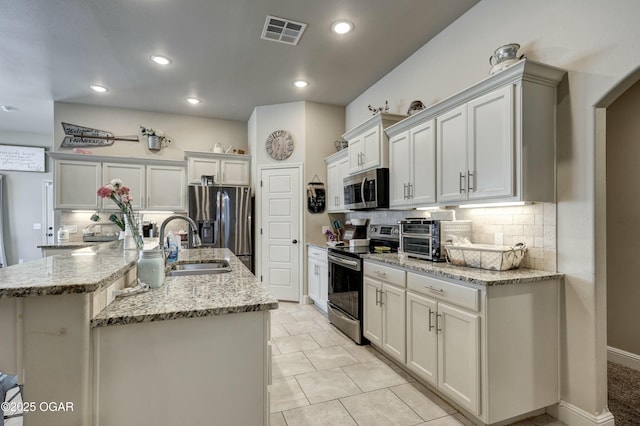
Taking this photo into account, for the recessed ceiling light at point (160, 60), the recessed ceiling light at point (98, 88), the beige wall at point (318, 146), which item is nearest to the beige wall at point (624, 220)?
the beige wall at point (318, 146)

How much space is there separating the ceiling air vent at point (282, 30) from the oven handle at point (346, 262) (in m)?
2.31

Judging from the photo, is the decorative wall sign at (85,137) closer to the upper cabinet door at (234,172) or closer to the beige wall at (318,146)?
the upper cabinet door at (234,172)

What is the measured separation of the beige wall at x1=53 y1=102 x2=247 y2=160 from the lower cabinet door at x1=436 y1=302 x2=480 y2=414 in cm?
476

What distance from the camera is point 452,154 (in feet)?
8.09

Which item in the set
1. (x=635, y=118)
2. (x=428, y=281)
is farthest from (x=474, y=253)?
(x=635, y=118)

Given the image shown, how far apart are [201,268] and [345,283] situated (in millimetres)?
1568

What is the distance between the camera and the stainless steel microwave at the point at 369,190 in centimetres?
333

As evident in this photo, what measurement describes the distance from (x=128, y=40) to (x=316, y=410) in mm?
3716

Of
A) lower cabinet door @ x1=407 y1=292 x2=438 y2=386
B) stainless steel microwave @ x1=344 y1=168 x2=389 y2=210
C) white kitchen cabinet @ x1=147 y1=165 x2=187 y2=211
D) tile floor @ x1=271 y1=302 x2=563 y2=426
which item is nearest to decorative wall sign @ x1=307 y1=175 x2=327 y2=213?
stainless steel microwave @ x1=344 y1=168 x2=389 y2=210

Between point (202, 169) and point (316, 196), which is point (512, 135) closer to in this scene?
point (316, 196)

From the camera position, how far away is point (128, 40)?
3129 mm

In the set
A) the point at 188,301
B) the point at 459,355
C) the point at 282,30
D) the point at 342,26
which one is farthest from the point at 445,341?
the point at 282,30

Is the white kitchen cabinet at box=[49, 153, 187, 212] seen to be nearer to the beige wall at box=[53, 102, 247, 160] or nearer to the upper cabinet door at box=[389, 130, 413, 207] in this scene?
the beige wall at box=[53, 102, 247, 160]

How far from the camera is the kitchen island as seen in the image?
107 cm
